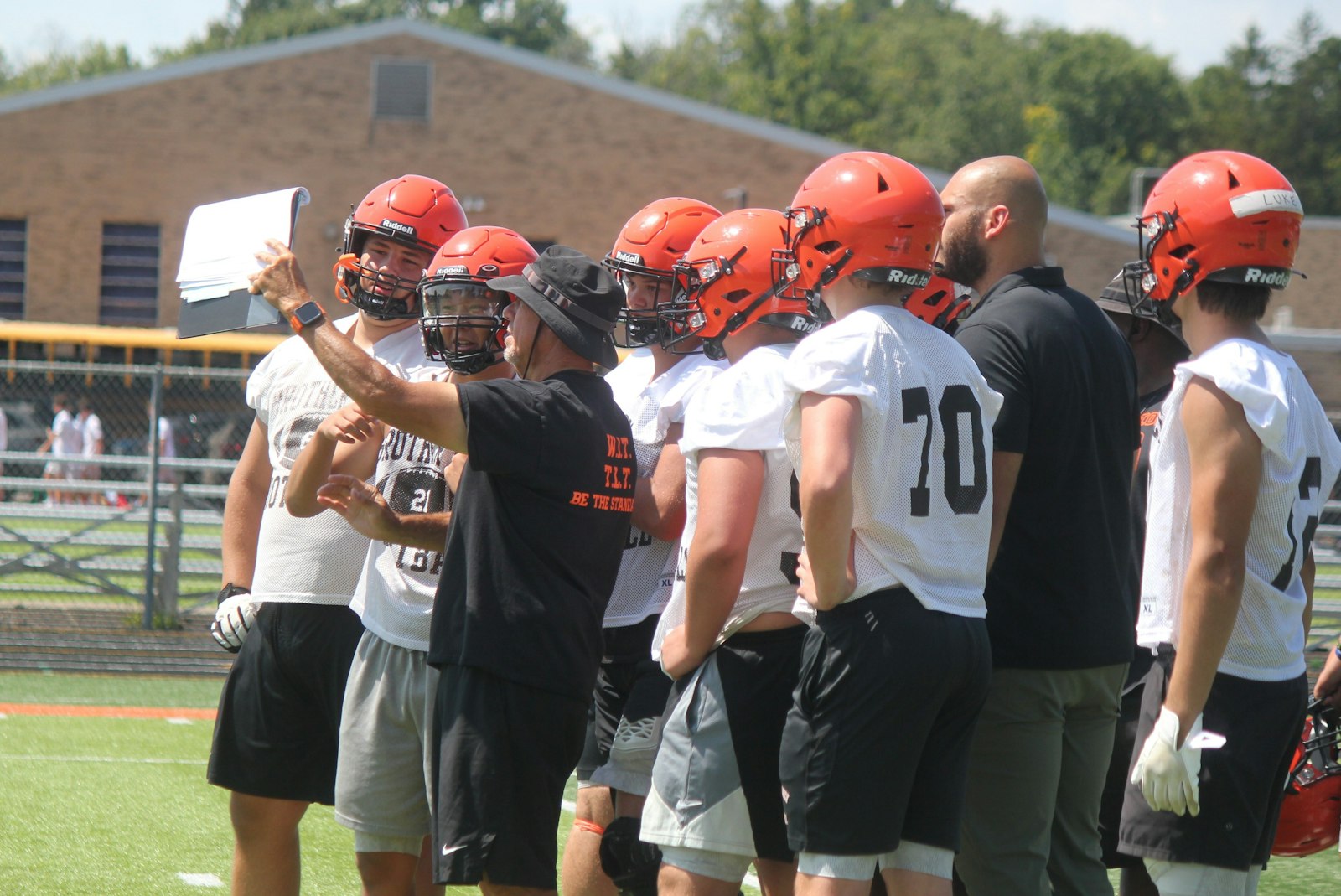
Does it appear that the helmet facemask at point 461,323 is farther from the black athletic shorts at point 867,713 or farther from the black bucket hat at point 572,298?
the black athletic shorts at point 867,713

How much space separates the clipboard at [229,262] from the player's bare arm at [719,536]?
116 cm

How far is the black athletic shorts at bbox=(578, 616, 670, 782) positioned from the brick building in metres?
25.8

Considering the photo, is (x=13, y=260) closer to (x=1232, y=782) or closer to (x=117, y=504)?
(x=117, y=504)

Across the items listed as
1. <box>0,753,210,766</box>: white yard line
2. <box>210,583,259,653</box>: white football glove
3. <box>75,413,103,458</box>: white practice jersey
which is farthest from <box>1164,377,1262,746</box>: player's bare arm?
<box>75,413,103,458</box>: white practice jersey

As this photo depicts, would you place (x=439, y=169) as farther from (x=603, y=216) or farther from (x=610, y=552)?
(x=610, y=552)

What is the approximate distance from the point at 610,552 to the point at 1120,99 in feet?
235

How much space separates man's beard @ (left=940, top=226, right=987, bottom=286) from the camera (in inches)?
156

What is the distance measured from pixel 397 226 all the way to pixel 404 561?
1.11m

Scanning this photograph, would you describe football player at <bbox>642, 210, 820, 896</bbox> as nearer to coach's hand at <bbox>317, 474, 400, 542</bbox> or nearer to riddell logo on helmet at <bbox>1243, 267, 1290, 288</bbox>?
coach's hand at <bbox>317, 474, 400, 542</bbox>

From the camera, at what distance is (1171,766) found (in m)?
3.13

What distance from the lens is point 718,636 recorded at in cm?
347

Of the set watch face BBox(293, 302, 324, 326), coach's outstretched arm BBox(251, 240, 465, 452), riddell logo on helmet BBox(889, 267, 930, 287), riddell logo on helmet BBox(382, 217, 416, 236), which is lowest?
coach's outstretched arm BBox(251, 240, 465, 452)

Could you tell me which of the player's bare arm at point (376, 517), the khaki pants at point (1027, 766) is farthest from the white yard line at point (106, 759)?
the khaki pants at point (1027, 766)

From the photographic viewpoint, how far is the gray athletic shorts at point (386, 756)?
3.88 m
